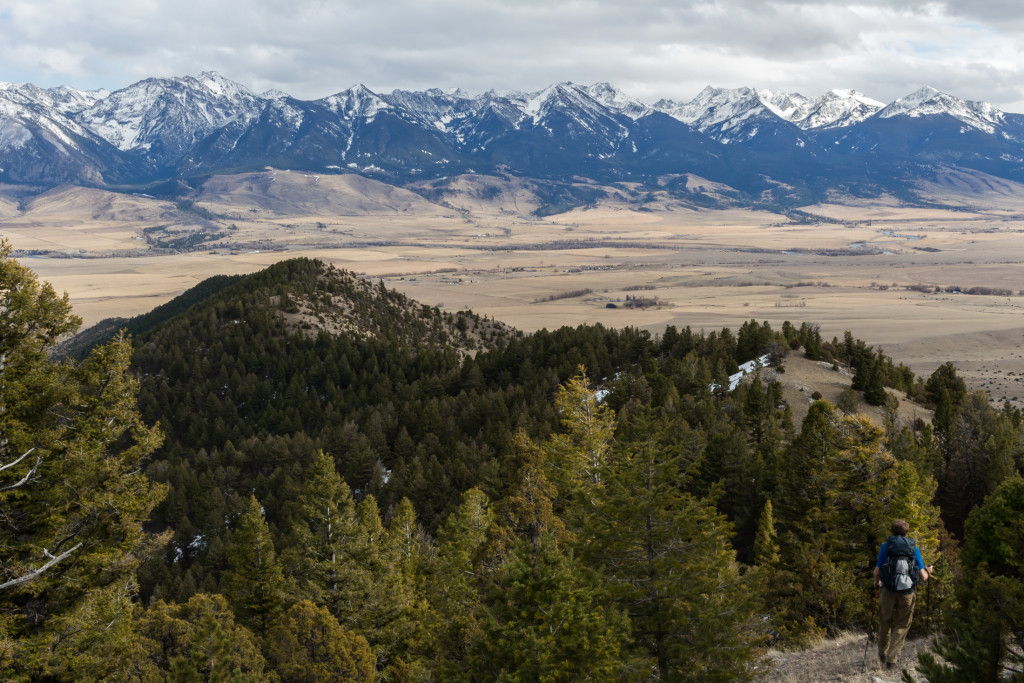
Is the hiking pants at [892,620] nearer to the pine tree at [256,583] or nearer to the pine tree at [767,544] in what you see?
the pine tree at [767,544]

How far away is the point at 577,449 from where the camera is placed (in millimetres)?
29516

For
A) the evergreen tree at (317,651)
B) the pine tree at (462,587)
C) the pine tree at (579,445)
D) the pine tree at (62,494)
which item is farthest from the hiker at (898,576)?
the evergreen tree at (317,651)

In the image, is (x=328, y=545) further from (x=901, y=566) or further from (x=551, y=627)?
(x=901, y=566)

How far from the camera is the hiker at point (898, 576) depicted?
13.5 metres

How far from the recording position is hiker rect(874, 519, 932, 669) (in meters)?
13.5

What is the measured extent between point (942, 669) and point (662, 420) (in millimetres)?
38558

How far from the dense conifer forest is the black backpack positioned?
0.86 metres

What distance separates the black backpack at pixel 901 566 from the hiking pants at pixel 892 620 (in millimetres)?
386

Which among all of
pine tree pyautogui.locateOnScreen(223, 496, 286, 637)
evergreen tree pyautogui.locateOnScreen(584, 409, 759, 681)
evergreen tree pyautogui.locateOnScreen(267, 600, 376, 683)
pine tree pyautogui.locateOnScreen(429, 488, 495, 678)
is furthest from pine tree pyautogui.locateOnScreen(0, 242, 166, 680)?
pine tree pyautogui.locateOnScreen(223, 496, 286, 637)

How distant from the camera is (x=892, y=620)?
15.2 metres

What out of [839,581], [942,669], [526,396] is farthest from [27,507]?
[526,396]

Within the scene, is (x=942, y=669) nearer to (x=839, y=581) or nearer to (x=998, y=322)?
(x=839, y=581)

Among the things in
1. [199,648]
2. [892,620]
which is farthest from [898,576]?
[199,648]

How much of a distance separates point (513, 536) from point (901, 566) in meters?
11.1
